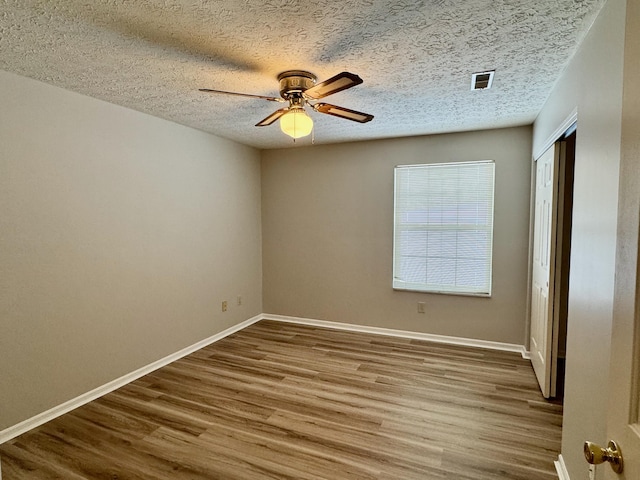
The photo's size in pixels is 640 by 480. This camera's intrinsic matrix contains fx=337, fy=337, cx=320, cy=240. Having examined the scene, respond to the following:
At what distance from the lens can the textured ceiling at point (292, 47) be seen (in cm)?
156

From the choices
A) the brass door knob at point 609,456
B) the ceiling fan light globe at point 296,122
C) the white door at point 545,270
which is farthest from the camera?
the white door at point 545,270

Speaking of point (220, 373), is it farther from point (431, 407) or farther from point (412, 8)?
point (412, 8)

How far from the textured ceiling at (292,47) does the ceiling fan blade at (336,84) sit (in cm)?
21

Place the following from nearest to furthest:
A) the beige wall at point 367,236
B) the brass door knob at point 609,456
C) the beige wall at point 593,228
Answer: the brass door knob at point 609,456
the beige wall at point 593,228
the beige wall at point 367,236

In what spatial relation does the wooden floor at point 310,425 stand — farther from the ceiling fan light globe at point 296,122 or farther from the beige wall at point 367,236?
the ceiling fan light globe at point 296,122

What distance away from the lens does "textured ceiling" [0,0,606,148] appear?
1.56 metres

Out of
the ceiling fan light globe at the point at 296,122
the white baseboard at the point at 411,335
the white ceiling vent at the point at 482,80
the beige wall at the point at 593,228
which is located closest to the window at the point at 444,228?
the white baseboard at the point at 411,335

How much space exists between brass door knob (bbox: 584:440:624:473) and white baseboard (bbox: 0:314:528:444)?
3.15 m

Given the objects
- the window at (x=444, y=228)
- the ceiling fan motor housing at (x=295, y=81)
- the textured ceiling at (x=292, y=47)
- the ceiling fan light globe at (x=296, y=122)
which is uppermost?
the textured ceiling at (x=292, y=47)

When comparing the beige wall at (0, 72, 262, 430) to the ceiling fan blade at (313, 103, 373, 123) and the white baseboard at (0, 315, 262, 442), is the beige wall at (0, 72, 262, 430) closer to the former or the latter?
the white baseboard at (0, 315, 262, 442)

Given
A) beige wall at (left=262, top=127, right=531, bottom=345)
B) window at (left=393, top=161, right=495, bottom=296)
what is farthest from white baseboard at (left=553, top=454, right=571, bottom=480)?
window at (left=393, top=161, right=495, bottom=296)

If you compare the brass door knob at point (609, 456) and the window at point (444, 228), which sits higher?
the window at point (444, 228)

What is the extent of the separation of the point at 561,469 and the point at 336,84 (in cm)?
248

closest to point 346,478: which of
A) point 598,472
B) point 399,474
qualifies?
point 399,474
